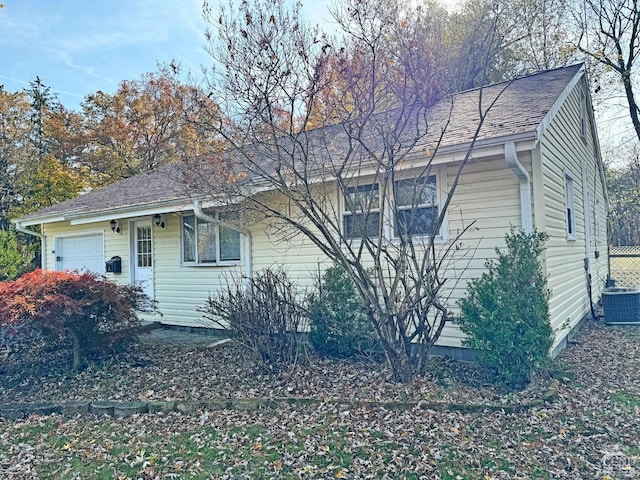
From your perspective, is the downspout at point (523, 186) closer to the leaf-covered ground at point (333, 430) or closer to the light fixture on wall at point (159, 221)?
the leaf-covered ground at point (333, 430)

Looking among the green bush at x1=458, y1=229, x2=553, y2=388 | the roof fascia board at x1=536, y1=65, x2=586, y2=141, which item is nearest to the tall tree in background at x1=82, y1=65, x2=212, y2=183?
the roof fascia board at x1=536, y1=65, x2=586, y2=141

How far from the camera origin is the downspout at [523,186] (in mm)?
5031

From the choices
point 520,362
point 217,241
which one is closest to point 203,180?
point 217,241

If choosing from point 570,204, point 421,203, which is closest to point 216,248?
point 421,203

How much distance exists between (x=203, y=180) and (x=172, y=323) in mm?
4812

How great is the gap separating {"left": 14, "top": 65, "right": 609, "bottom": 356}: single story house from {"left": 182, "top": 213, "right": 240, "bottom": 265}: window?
23 mm

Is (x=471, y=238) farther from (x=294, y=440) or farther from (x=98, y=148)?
(x=98, y=148)

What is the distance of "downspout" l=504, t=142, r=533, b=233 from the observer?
5.03m

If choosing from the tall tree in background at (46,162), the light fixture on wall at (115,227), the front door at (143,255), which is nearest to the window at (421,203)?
the front door at (143,255)

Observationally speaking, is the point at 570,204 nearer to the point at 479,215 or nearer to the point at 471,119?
the point at 471,119

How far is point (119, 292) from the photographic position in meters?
6.25

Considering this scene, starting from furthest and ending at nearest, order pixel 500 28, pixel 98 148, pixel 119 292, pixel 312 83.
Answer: pixel 98 148 < pixel 119 292 < pixel 500 28 < pixel 312 83

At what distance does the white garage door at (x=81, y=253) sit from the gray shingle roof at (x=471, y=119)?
0.91 metres

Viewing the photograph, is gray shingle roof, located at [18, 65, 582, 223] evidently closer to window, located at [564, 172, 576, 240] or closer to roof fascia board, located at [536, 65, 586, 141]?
roof fascia board, located at [536, 65, 586, 141]
